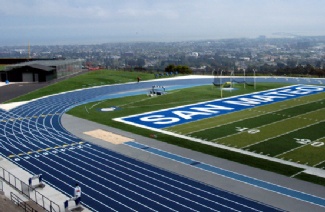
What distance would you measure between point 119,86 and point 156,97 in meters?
12.5

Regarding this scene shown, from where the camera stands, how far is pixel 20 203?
1540cm

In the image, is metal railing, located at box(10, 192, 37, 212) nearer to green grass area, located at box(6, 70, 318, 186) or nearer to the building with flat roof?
green grass area, located at box(6, 70, 318, 186)

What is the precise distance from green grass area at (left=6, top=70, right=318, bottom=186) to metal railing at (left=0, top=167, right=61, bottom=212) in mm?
9220

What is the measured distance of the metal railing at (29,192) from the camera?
15.4 m

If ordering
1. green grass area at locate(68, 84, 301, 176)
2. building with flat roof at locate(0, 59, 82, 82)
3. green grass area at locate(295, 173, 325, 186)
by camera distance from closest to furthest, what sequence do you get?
1. green grass area at locate(295, 173, 325, 186)
2. green grass area at locate(68, 84, 301, 176)
3. building with flat roof at locate(0, 59, 82, 82)

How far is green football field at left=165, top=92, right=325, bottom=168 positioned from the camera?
2122 centimetres

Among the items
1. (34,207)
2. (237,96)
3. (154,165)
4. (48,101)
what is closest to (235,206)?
(154,165)

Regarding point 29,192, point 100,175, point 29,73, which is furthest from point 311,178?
point 29,73

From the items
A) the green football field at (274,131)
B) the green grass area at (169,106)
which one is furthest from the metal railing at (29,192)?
the green football field at (274,131)

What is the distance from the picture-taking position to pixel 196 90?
44656 millimetres

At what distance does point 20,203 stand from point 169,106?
70.0ft

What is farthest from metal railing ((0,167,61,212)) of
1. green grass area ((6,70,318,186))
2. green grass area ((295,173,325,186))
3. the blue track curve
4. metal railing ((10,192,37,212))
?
green grass area ((295,173,325,186))

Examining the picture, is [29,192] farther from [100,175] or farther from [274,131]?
[274,131]

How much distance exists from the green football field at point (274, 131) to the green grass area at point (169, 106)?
0.15 meters
